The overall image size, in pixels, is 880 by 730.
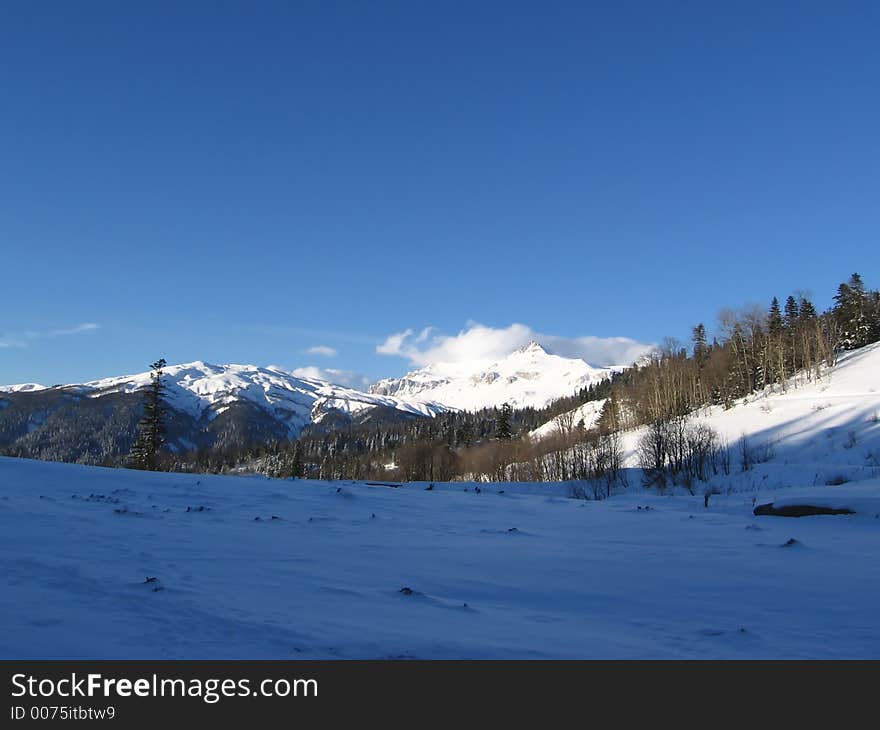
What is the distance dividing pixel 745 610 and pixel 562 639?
2418mm

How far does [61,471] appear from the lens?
1791 centimetres

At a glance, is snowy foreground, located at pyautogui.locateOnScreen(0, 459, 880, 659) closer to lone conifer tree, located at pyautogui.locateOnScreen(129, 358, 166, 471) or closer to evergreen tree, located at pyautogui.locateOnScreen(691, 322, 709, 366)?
lone conifer tree, located at pyautogui.locateOnScreen(129, 358, 166, 471)

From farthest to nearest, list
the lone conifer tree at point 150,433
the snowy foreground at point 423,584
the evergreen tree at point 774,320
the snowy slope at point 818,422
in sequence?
1. the evergreen tree at point 774,320
2. the lone conifer tree at point 150,433
3. the snowy slope at point 818,422
4. the snowy foreground at point 423,584

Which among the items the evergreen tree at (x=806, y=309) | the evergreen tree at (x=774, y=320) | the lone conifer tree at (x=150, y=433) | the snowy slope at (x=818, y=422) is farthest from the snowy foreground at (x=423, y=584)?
the evergreen tree at (x=806, y=309)

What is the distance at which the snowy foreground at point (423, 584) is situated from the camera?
4.14m

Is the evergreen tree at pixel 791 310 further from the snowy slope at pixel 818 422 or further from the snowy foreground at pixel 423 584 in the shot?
the snowy foreground at pixel 423 584

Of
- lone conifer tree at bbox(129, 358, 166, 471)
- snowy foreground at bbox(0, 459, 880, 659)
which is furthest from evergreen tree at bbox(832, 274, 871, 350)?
lone conifer tree at bbox(129, 358, 166, 471)

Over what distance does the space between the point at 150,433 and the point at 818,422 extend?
5512cm

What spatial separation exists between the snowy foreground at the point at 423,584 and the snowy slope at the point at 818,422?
2192cm

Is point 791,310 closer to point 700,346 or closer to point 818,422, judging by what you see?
point 700,346

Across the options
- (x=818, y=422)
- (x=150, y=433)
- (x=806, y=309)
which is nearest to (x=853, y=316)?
(x=806, y=309)

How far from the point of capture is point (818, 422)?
4288 centimetres

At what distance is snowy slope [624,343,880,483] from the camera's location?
33469mm

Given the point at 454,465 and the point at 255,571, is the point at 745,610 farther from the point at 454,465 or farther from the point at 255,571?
the point at 454,465
